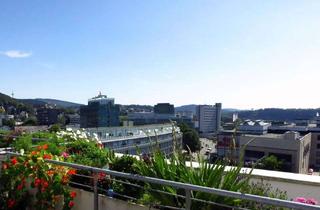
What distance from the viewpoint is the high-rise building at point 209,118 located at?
14462cm

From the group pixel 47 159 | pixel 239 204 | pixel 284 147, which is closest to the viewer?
pixel 239 204

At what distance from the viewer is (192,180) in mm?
2688

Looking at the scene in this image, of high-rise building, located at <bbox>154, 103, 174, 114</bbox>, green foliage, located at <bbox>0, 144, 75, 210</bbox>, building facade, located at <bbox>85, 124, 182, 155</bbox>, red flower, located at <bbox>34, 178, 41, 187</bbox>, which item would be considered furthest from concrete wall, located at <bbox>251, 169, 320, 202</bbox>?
high-rise building, located at <bbox>154, 103, 174, 114</bbox>

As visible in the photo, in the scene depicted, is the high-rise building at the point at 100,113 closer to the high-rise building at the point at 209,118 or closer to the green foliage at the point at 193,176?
the high-rise building at the point at 209,118

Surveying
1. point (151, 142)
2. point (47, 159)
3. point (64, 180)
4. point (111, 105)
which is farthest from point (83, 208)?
point (111, 105)

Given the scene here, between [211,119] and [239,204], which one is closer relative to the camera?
[239,204]

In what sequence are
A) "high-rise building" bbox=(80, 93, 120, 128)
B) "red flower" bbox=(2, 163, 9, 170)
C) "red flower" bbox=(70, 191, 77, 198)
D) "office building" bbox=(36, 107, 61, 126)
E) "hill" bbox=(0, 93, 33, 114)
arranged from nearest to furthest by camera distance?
"red flower" bbox=(70, 191, 77, 198) < "red flower" bbox=(2, 163, 9, 170) < "high-rise building" bbox=(80, 93, 120, 128) < "hill" bbox=(0, 93, 33, 114) < "office building" bbox=(36, 107, 61, 126)

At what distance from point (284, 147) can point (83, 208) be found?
63.6 metres

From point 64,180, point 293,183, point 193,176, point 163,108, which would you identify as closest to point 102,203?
point 64,180

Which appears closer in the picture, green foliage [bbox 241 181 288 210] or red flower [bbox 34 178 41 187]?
green foliage [bbox 241 181 288 210]

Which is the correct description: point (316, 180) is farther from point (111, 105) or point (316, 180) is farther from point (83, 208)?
point (111, 105)

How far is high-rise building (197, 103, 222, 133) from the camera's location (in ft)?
474

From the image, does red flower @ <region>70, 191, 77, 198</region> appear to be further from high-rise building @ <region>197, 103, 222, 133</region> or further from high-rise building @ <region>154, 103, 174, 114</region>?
high-rise building @ <region>154, 103, 174, 114</region>

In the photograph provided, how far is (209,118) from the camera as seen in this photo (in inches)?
5778
